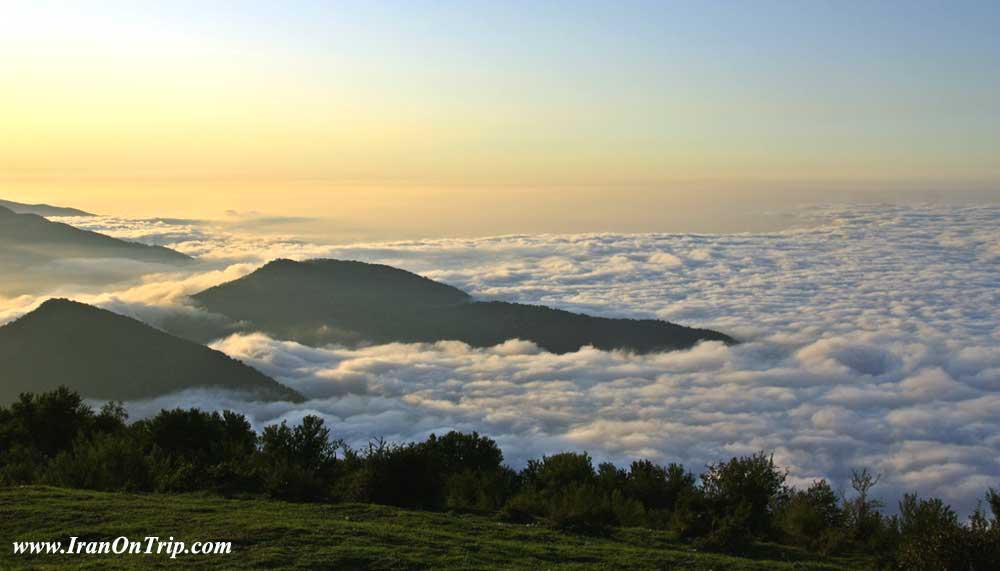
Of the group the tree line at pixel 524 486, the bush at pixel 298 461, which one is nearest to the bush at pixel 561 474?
the tree line at pixel 524 486

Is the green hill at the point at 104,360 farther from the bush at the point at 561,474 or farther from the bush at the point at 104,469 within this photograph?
the bush at the point at 561,474

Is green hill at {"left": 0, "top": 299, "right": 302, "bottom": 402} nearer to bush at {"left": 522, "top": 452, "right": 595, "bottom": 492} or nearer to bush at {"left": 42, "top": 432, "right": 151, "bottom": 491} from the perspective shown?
bush at {"left": 42, "top": 432, "right": 151, "bottom": 491}

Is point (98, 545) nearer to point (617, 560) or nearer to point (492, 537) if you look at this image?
point (492, 537)

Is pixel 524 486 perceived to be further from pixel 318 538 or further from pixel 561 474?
pixel 318 538

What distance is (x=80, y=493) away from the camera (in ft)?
84.9

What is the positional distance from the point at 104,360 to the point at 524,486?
452 feet

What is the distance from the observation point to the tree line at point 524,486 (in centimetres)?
2520

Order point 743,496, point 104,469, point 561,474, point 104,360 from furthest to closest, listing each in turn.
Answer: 1. point 104,360
2. point 561,474
3. point 104,469
4. point 743,496

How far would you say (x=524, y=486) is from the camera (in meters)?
35.0

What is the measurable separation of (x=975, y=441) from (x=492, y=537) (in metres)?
149

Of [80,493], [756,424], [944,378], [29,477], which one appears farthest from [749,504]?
[944,378]

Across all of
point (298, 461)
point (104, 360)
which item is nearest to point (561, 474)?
point (298, 461)

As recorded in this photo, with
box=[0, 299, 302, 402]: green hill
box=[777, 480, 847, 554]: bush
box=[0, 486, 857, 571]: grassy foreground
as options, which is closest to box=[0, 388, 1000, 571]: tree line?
box=[777, 480, 847, 554]: bush

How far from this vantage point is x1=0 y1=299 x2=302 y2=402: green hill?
477 ft
